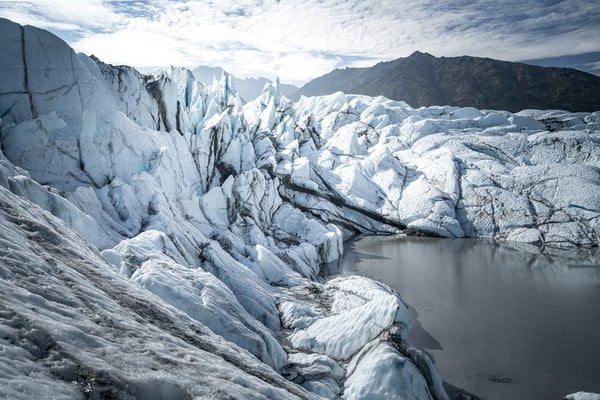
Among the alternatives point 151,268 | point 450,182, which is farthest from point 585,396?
point 450,182

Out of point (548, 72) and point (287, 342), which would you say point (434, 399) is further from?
point (548, 72)

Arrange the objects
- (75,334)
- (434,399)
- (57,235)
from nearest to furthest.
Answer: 1. (75,334)
2. (57,235)
3. (434,399)

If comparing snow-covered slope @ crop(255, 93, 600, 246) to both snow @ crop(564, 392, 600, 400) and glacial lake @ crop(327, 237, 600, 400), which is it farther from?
snow @ crop(564, 392, 600, 400)

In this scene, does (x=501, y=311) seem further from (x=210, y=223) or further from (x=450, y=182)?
(x=450, y=182)

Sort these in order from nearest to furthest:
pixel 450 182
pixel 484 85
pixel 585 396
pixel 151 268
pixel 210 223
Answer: pixel 151 268 → pixel 585 396 → pixel 210 223 → pixel 450 182 → pixel 484 85

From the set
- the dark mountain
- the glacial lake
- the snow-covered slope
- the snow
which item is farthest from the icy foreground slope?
the dark mountain

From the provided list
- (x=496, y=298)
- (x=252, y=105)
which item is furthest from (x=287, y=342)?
(x=252, y=105)
